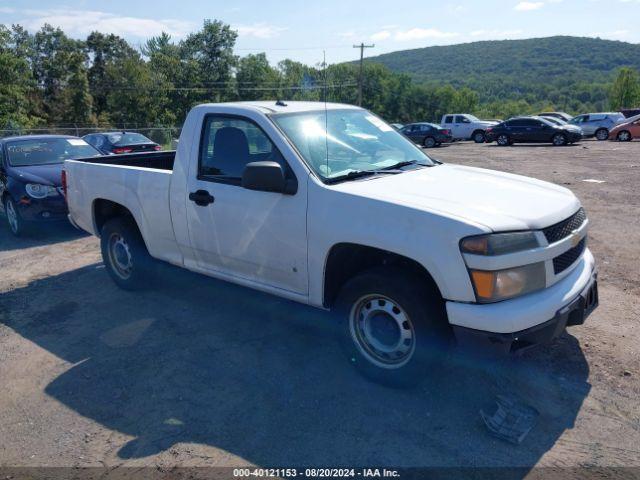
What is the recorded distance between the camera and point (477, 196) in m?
3.69

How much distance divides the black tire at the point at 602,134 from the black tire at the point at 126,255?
104ft

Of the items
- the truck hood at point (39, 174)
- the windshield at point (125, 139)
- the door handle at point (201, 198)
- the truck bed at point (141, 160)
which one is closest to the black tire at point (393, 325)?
the door handle at point (201, 198)

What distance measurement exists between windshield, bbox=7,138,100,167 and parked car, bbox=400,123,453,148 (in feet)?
79.4

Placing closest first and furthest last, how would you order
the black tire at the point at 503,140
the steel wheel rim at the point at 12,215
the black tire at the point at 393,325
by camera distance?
the black tire at the point at 393,325 < the steel wheel rim at the point at 12,215 < the black tire at the point at 503,140

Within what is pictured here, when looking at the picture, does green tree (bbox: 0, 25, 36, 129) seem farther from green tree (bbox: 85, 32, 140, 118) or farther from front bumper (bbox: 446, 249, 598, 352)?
green tree (bbox: 85, 32, 140, 118)

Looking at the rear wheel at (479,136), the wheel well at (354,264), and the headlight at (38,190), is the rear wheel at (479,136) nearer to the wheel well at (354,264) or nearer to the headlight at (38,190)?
the headlight at (38,190)

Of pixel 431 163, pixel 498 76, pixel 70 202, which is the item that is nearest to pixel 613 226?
pixel 431 163

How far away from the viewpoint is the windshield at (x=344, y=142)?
13.5 ft

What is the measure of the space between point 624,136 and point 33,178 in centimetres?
2988

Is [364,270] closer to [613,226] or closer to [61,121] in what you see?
[613,226]

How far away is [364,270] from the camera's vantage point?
3793 millimetres

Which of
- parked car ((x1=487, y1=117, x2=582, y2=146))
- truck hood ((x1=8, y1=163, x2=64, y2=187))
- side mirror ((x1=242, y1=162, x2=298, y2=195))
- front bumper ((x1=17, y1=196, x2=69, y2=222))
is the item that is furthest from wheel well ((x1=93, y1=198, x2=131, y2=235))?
parked car ((x1=487, y1=117, x2=582, y2=146))

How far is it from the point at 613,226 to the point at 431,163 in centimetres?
497

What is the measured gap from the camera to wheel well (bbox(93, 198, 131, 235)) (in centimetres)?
600
